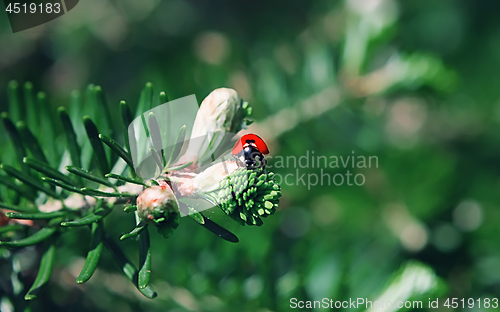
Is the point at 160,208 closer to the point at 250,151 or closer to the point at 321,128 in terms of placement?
the point at 250,151

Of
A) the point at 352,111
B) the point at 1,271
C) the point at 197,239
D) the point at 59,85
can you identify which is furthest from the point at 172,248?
the point at 59,85

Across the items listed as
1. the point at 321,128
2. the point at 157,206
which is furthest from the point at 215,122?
the point at 321,128

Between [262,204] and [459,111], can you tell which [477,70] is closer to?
[459,111]

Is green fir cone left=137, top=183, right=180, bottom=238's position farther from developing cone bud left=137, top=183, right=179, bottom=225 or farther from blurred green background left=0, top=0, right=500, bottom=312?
blurred green background left=0, top=0, right=500, bottom=312

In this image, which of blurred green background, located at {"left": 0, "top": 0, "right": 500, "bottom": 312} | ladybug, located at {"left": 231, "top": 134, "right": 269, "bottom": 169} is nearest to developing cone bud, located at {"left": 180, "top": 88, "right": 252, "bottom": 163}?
ladybug, located at {"left": 231, "top": 134, "right": 269, "bottom": 169}

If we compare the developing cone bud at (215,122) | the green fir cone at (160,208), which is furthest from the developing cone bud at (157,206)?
the developing cone bud at (215,122)
